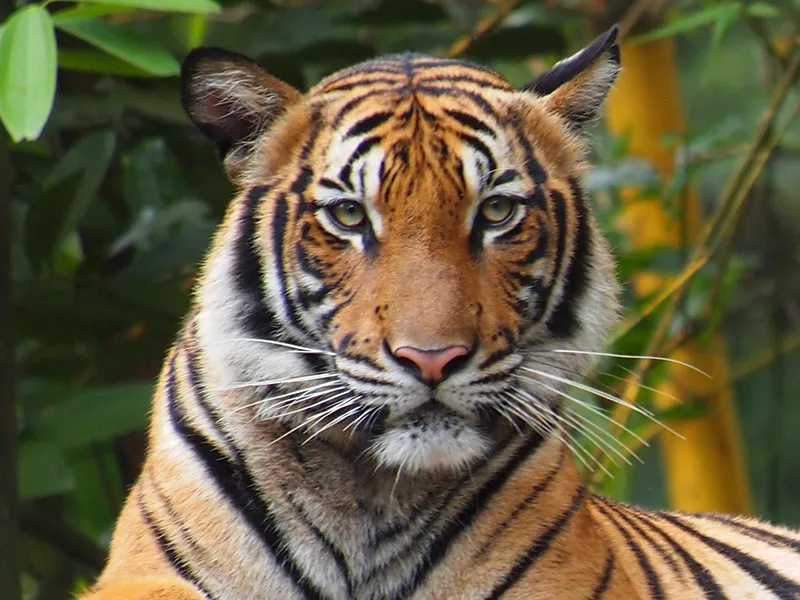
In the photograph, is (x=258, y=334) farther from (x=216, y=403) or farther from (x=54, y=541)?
(x=54, y=541)

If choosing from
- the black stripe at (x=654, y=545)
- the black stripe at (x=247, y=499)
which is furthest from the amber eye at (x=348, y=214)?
the black stripe at (x=654, y=545)

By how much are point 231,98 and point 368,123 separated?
0.81 feet

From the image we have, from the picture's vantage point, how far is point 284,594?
2301 mm

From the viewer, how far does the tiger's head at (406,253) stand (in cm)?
216

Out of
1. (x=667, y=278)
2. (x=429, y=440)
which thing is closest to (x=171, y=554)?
(x=429, y=440)

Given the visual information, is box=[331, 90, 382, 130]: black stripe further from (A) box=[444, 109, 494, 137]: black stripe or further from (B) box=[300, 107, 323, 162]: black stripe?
(A) box=[444, 109, 494, 137]: black stripe

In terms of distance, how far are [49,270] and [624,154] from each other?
1.99 metres

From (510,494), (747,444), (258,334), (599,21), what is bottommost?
(747,444)

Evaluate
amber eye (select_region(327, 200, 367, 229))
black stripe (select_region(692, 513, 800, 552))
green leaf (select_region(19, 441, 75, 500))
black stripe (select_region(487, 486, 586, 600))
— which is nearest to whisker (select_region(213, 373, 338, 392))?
amber eye (select_region(327, 200, 367, 229))

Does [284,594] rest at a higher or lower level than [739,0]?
lower

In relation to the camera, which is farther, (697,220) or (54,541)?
(697,220)

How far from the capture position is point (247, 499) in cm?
235

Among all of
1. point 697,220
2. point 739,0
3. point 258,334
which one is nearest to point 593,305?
point 258,334

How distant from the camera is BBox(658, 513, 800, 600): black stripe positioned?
9.82 feet
